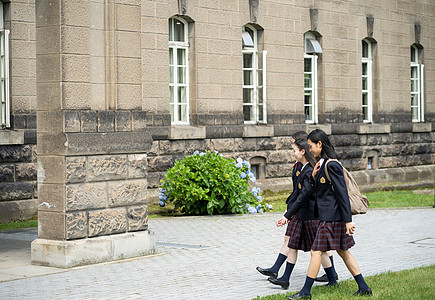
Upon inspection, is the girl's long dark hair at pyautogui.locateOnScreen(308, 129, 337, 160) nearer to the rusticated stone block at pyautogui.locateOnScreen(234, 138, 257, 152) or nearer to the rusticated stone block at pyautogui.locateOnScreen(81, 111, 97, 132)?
the rusticated stone block at pyautogui.locateOnScreen(81, 111, 97, 132)

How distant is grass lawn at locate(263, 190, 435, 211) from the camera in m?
19.0

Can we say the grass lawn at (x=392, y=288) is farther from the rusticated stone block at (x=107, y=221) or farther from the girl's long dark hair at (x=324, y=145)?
the rusticated stone block at (x=107, y=221)

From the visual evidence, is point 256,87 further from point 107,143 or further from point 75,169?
point 75,169

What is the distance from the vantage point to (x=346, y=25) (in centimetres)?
2416

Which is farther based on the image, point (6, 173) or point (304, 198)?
point (6, 173)

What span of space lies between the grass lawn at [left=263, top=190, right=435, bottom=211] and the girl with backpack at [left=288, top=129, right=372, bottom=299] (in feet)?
31.4

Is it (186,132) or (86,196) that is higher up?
(186,132)

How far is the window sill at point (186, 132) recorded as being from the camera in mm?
18453

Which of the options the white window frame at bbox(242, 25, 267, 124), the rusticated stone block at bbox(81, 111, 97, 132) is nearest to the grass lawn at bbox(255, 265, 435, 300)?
the rusticated stone block at bbox(81, 111, 97, 132)

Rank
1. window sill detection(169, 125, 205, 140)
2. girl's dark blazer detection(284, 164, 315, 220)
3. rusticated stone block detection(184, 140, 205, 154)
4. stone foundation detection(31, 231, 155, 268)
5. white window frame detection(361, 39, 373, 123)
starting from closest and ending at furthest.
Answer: girl's dark blazer detection(284, 164, 315, 220) → stone foundation detection(31, 231, 155, 268) → window sill detection(169, 125, 205, 140) → rusticated stone block detection(184, 140, 205, 154) → white window frame detection(361, 39, 373, 123)

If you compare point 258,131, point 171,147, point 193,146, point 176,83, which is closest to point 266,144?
point 258,131

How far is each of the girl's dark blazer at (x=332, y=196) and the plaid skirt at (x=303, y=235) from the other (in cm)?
52

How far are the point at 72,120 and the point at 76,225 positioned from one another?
4.69 ft

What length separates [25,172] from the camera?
1573 cm
